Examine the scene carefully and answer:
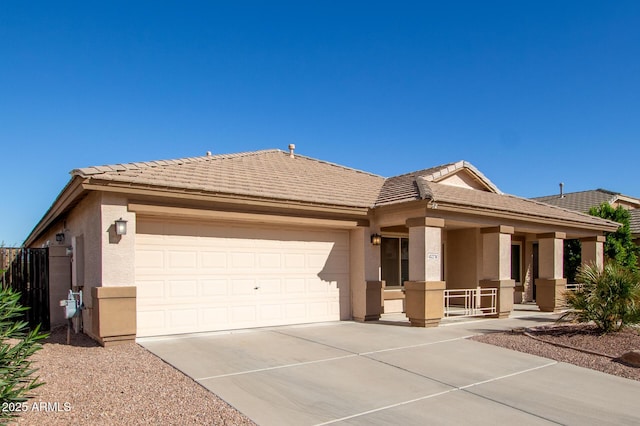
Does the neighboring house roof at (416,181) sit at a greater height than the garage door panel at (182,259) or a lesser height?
greater

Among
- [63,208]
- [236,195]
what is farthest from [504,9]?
[63,208]

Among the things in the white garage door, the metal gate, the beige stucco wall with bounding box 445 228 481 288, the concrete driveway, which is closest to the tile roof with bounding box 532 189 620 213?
the beige stucco wall with bounding box 445 228 481 288

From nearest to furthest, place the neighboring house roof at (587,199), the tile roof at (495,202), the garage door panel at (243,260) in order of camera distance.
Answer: the garage door panel at (243,260) → the tile roof at (495,202) → the neighboring house roof at (587,199)

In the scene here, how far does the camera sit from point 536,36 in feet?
46.1

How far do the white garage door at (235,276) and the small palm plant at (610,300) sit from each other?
5.76 metres

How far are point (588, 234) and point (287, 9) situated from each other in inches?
531

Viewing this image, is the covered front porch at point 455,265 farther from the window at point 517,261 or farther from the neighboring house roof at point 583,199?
the neighboring house roof at point 583,199

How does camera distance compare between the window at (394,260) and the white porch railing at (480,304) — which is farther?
the window at (394,260)

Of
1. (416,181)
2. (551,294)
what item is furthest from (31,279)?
(551,294)

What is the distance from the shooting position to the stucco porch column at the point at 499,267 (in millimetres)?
13273

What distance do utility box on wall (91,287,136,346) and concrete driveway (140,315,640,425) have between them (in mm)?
468

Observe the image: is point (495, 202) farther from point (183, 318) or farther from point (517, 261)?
point (183, 318)

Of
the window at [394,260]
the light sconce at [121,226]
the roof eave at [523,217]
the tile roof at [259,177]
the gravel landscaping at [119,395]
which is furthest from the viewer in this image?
the window at [394,260]

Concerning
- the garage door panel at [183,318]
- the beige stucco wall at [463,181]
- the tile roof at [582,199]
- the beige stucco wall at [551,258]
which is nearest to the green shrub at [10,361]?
the garage door panel at [183,318]
